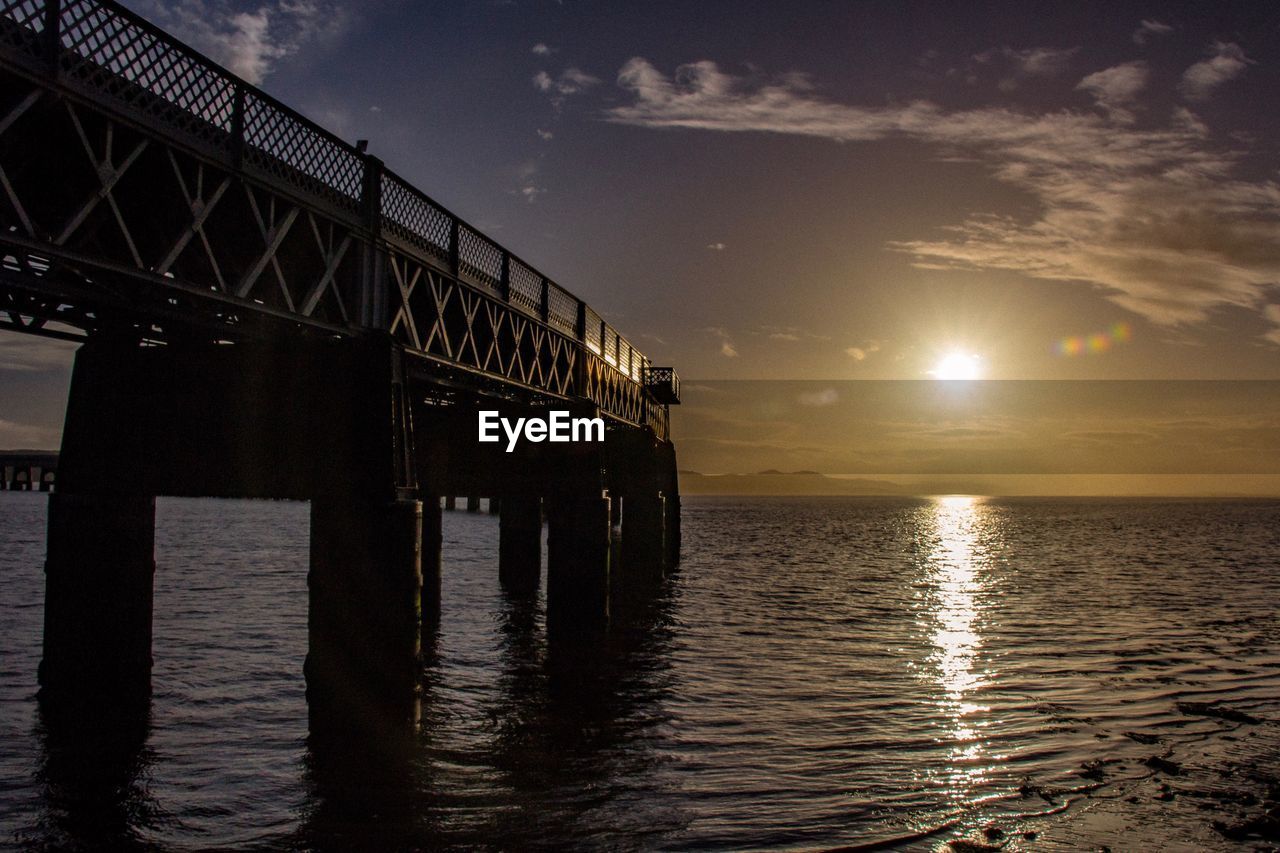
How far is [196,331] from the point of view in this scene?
56.7 feet

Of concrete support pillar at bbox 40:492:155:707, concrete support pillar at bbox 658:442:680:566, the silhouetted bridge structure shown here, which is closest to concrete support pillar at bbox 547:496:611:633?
the silhouetted bridge structure

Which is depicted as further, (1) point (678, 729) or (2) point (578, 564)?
(2) point (578, 564)

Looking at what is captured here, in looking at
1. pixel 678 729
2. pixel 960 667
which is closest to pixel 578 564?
pixel 960 667

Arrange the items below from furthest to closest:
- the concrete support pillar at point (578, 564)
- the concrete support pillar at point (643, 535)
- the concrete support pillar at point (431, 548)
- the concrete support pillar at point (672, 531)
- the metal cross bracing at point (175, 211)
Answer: the concrete support pillar at point (672, 531) → the concrete support pillar at point (643, 535) → the concrete support pillar at point (431, 548) → the concrete support pillar at point (578, 564) → the metal cross bracing at point (175, 211)

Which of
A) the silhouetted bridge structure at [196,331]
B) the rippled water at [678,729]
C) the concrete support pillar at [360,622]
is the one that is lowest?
the rippled water at [678,729]

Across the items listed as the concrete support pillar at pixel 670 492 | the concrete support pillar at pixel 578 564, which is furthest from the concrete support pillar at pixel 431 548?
the concrete support pillar at pixel 670 492

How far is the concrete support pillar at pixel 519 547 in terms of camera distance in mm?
41000

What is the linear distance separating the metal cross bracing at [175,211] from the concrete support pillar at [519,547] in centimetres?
1765

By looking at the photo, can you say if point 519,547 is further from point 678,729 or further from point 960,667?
point 678,729

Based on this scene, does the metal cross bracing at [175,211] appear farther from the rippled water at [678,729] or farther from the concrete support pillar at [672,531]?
the concrete support pillar at [672,531]

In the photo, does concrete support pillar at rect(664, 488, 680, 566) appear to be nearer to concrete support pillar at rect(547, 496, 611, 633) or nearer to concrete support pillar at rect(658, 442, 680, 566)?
concrete support pillar at rect(658, 442, 680, 566)

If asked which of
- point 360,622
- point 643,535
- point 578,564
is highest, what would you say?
point 643,535

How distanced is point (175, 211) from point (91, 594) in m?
6.59

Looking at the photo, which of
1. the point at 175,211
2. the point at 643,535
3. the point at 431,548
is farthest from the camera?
the point at 643,535
